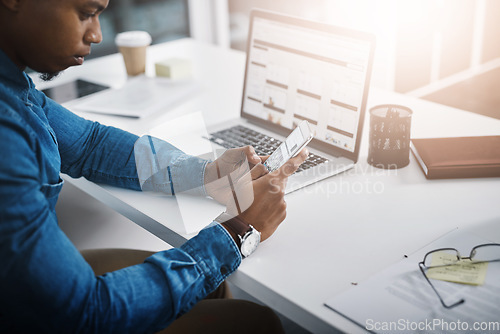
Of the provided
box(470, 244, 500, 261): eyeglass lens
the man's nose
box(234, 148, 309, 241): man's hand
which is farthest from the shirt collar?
box(470, 244, 500, 261): eyeglass lens

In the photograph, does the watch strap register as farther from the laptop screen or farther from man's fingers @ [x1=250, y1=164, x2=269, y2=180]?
the laptop screen

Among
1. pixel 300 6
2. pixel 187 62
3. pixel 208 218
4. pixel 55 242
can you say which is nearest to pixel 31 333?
pixel 55 242

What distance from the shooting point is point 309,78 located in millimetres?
1271

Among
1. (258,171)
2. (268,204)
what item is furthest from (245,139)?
(268,204)

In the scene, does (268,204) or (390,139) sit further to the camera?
(390,139)

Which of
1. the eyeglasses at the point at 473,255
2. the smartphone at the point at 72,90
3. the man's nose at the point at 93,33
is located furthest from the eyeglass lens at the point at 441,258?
the smartphone at the point at 72,90

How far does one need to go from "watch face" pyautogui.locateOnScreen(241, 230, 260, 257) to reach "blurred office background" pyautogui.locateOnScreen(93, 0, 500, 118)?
1710 mm

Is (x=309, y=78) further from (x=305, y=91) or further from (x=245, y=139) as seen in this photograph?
(x=245, y=139)

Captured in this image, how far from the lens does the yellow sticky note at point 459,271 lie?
2.67 feet

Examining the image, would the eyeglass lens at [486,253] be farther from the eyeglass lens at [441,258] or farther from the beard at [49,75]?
the beard at [49,75]

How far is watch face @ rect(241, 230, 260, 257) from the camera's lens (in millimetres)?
889

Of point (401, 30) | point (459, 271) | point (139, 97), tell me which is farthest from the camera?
point (401, 30)

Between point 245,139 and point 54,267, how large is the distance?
73 centimetres

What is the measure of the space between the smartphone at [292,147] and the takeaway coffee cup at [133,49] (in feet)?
3.12
